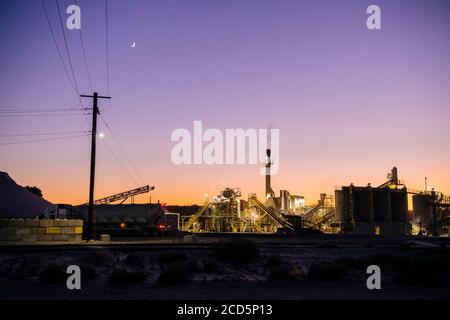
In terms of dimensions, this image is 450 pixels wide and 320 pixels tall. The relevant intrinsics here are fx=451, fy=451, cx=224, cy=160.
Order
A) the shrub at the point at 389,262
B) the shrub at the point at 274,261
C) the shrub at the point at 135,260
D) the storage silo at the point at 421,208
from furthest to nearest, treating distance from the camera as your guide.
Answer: the storage silo at the point at 421,208 → the shrub at the point at 389,262 → the shrub at the point at 274,261 → the shrub at the point at 135,260

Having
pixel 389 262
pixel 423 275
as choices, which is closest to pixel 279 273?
pixel 423 275

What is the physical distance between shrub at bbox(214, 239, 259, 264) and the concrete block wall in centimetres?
1384

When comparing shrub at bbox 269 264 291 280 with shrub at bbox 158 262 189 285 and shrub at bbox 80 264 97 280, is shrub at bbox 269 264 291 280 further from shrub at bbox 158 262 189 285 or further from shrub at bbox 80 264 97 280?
shrub at bbox 80 264 97 280

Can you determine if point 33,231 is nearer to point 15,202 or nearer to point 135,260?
point 135,260

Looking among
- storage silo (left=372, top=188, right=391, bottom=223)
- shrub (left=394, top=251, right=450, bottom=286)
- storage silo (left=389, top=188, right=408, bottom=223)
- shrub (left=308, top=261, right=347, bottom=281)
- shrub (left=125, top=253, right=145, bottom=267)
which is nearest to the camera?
shrub (left=394, top=251, right=450, bottom=286)

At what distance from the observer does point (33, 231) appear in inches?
1102

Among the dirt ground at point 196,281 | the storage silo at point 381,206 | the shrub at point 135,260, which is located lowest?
the dirt ground at point 196,281

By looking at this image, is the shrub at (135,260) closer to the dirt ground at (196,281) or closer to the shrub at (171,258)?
the dirt ground at (196,281)

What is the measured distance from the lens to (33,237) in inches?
1099

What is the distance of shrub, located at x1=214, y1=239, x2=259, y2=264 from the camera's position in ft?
60.5

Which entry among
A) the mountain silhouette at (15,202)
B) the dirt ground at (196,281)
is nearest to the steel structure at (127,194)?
the mountain silhouette at (15,202)

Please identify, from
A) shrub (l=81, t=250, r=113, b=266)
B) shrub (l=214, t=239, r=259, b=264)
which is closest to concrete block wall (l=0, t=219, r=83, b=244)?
shrub (l=81, t=250, r=113, b=266)

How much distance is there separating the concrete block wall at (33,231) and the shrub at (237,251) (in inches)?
545

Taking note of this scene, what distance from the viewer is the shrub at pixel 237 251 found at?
18.4 meters
